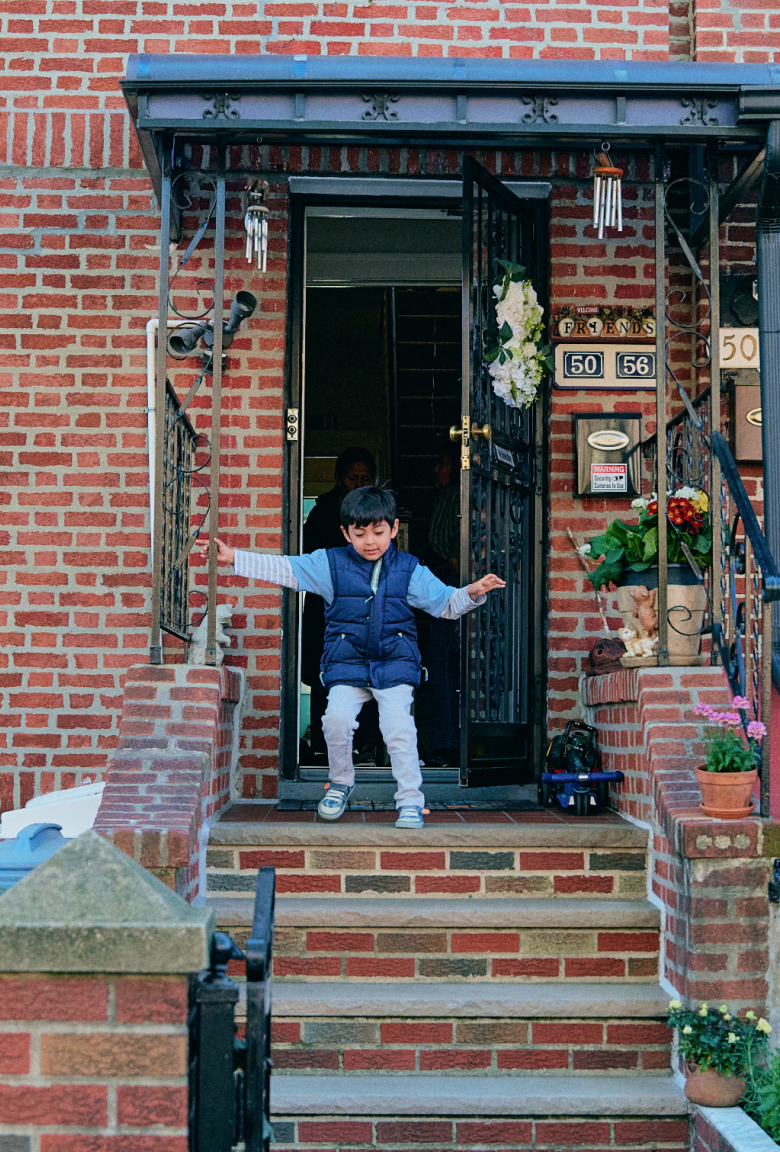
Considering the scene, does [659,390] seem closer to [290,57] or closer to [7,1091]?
[290,57]

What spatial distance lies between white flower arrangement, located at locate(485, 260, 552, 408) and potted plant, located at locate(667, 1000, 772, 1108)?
2.88m

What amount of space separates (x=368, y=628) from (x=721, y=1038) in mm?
2068

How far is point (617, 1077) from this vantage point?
390cm

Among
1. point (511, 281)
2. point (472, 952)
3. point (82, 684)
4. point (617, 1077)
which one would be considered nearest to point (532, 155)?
point (511, 281)

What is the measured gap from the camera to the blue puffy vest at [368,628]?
15.9 feet

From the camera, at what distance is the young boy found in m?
4.80

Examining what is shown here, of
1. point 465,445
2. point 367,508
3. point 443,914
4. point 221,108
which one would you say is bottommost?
point 443,914

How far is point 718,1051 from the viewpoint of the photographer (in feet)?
11.8

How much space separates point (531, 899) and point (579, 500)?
209 centimetres

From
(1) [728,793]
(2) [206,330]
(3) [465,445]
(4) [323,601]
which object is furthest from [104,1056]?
(4) [323,601]

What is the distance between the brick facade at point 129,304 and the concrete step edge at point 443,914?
1.33 meters

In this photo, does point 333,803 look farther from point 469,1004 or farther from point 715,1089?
point 715,1089

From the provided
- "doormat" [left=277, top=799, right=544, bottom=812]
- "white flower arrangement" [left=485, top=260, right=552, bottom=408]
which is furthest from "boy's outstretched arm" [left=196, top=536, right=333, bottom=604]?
"white flower arrangement" [left=485, top=260, right=552, bottom=408]

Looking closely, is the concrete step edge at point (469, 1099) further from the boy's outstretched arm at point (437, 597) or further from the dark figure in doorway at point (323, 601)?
the dark figure in doorway at point (323, 601)
